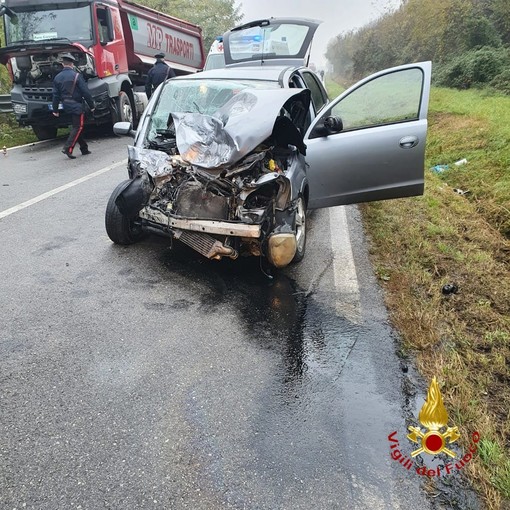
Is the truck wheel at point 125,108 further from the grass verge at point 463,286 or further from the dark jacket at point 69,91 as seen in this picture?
the grass verge at point 463,286

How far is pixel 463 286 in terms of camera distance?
3898 millimetres

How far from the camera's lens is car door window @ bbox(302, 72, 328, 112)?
240 inches

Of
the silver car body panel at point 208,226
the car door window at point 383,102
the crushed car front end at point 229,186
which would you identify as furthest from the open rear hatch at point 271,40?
the silver car body panel at point 208,226

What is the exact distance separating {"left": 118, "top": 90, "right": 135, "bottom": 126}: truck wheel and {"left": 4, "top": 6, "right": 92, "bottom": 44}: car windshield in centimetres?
145

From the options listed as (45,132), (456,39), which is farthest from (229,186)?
(456,39)

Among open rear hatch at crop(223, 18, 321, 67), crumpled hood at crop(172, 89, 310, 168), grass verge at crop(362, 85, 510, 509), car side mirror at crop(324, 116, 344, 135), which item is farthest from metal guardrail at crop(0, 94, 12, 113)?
car side mirror at crop(324, 116, 344, 135)

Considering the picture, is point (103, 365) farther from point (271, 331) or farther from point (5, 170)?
point (5, 170)

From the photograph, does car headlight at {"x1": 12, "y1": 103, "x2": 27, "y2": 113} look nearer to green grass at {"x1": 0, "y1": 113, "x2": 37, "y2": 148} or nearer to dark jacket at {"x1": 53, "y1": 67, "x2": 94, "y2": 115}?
green grass at {"x1": 0, "y1": 113, "x2": 37, "y2": 148}

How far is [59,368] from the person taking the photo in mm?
2750

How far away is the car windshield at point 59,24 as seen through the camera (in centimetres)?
984

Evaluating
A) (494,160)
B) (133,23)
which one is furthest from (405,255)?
(133,23)

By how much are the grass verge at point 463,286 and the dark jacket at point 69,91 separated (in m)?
5.81

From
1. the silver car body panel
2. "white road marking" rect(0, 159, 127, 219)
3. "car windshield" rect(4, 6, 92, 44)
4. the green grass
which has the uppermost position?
"car windshield" rect(4, 6, 92, 44)

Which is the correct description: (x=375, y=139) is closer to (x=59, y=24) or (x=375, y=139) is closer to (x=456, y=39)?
(x=59, y=24)
